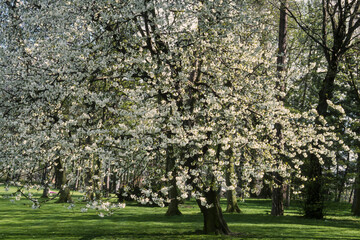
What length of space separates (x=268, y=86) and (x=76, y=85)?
621cm

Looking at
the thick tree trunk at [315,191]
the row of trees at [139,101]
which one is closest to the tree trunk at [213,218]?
the row of trees at [139,101]

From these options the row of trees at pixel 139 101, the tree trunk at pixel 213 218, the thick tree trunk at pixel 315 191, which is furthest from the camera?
the thick tree trunk at pixel 315 191

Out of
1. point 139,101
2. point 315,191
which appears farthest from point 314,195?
point 139,101

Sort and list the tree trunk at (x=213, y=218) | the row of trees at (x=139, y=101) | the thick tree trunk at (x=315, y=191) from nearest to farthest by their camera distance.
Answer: the row of trees at (x=139, y=101), the tree trunk at (x=213, y=218), the thick tree trunk at (x=315, y=191)

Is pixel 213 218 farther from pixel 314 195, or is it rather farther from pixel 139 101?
pixel 314 195

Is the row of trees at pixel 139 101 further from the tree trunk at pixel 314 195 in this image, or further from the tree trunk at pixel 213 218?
the tree trunk at pixel 314 195

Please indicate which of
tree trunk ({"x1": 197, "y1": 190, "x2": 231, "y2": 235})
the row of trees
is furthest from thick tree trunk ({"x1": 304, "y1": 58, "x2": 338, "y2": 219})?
the row of trees

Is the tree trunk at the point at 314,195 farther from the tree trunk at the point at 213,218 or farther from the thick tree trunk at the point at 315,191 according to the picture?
→ the tree trunk at the point at 213,218

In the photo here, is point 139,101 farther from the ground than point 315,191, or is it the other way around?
point 139,101

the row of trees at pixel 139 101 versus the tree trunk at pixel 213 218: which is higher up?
Answer: the row of trees at pixel 139 101

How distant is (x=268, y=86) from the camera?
12352 mm

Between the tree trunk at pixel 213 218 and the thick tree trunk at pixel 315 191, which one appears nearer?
the tree trunk at pixel 213 218

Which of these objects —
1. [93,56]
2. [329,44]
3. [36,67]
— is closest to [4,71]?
[36,67]

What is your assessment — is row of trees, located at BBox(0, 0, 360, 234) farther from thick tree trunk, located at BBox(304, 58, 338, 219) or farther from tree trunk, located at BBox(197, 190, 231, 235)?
thick tree trunk, located at BBox(304, 58, 338, 219)
